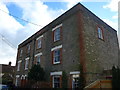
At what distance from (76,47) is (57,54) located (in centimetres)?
329

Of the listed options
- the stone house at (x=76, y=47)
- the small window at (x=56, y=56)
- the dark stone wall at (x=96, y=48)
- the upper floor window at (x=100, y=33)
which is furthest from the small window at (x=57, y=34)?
the upper floor window at (x=100, y=33)

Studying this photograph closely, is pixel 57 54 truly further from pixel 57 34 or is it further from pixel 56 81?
pixel 56 81

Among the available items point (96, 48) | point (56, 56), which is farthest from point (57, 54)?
point (96, 48)

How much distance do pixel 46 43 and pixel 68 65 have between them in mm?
5811

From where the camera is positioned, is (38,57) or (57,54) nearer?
(57,54)

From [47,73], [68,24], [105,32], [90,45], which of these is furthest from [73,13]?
[47,73]

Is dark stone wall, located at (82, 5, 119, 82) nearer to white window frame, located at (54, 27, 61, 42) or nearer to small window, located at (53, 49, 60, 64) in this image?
white window frame, located at (54, 27, 61, 42)

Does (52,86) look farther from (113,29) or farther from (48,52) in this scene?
(113,29)

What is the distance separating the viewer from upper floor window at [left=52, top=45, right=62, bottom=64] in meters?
13.9

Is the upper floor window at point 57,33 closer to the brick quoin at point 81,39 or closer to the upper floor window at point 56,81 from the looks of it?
the brick quoin at point 81,39

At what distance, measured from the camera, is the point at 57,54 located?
568 inches

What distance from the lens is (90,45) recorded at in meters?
12.4

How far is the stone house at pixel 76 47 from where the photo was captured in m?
11.5

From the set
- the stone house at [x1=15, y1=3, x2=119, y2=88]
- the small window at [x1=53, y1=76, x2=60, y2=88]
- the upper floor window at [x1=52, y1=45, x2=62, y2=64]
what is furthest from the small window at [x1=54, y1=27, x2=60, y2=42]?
the small window at [x1=53, y1=76, x2=60, y2=88]
